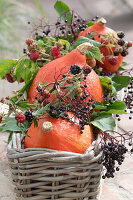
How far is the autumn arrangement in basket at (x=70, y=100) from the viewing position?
101cm

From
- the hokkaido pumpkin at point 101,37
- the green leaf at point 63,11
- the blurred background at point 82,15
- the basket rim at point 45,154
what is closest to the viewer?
the basket rim at point 45,154

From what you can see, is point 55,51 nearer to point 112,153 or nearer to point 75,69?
point 75,69

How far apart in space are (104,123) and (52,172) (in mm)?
268

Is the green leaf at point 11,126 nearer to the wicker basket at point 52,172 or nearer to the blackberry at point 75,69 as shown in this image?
the wicker basket at point 52,172

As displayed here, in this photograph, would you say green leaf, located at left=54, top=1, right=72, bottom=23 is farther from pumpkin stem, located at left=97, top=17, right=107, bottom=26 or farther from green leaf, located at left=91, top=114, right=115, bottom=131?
green leaf, located at left=91, top=114, right=115, bottom=131

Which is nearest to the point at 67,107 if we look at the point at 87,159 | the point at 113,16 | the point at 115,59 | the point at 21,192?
the point at 87,159

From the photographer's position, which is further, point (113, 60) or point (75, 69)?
Answer: point (113, 60)

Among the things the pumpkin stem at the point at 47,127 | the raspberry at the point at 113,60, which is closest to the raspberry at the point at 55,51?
the raspberry at the point at 113,60

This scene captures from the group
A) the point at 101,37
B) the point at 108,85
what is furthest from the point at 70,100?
the point at 101,37

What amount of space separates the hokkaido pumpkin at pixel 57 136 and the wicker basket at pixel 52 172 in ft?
0.14

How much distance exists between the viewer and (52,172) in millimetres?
948

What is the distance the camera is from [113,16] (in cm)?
374

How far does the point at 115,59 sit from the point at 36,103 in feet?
1.85

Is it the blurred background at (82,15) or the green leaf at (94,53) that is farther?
the blurred background at (82,15)
